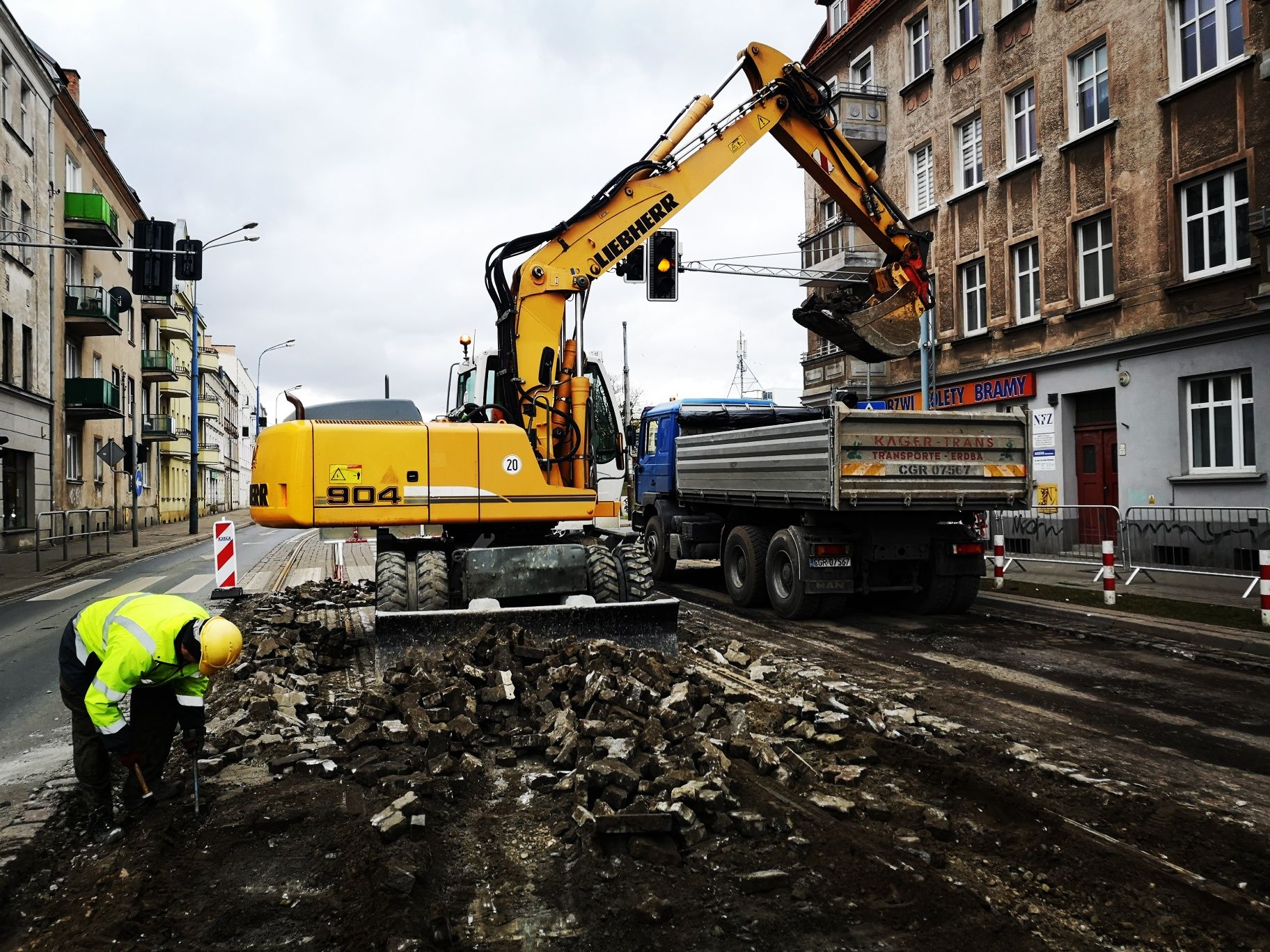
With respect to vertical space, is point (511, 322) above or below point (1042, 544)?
above

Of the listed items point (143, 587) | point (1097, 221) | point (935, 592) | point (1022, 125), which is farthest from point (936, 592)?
point (1022, 125)

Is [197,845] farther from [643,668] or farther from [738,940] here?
[643,668]

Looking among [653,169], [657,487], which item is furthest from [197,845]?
[657,487]

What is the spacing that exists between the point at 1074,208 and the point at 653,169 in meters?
12.2

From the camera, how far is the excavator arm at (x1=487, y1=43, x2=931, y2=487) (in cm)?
916

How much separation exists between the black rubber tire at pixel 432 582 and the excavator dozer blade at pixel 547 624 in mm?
265

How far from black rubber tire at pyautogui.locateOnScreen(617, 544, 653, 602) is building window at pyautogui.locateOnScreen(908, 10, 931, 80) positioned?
1966 cm

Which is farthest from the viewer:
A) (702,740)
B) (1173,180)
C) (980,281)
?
(980,281)

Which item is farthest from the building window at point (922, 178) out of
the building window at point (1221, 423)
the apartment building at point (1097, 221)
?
the building window at point (1221, 423)

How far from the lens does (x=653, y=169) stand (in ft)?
32.9

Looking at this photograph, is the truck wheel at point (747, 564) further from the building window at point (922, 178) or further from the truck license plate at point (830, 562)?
the building window at point (922, 178)

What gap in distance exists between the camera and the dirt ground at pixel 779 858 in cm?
336

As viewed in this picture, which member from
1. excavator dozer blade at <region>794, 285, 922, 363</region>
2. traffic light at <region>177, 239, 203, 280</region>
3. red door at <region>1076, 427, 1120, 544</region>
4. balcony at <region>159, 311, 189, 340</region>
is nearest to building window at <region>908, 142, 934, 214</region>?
red door at <region>1076, 427, 1120, 544</region>

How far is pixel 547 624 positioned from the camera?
7.91 meters
